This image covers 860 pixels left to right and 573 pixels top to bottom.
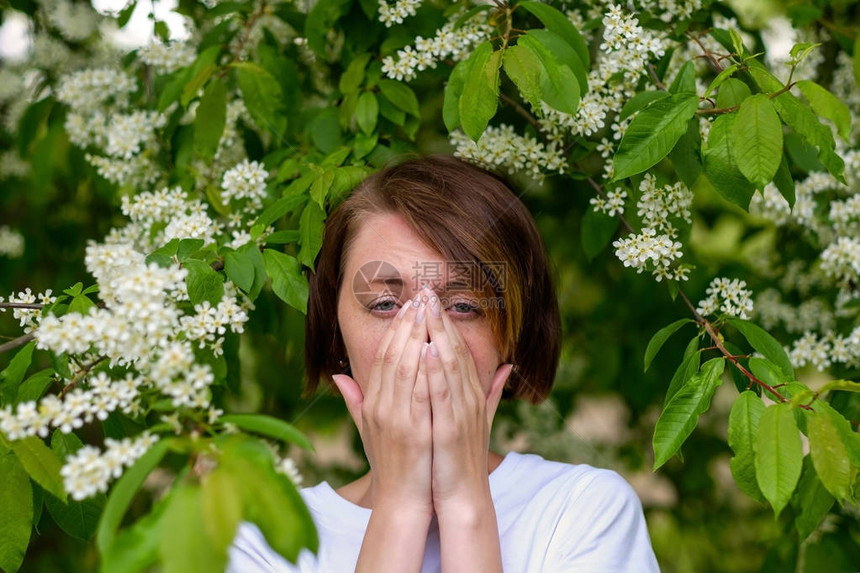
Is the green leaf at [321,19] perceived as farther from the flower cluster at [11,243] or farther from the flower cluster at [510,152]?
the flower cluster at [11,243]

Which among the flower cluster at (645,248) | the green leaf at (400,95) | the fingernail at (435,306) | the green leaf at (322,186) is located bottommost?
the fingernail at (435,306)

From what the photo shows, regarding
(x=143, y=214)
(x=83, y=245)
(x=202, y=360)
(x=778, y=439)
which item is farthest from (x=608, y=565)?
(x=83, y=245)

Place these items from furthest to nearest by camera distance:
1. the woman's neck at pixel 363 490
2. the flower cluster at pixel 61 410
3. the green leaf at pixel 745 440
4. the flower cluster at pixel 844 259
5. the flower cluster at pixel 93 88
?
the flower cluster at pixel 93 88 < the flower cluster at pixel 844 259 < the woman's neck at pixel 363 490 < the green leaf at pixel 745 440 < the flower cluster at pixel 61 410

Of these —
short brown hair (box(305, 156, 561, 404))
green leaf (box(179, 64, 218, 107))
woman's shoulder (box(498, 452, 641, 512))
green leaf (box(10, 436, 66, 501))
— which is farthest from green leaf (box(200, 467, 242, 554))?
green leaf (box(179, 64, 218, 107))

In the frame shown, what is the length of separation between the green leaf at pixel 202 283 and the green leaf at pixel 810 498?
3.79ft

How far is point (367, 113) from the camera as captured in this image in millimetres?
1923

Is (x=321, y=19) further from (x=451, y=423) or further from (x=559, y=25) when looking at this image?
(x=451, y=423)

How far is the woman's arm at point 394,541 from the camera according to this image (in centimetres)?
144

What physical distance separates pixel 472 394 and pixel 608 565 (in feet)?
1.39

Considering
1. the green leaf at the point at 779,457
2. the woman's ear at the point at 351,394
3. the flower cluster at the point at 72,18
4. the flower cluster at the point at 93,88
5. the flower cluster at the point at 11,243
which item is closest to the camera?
the green leaf at the point at 779,457

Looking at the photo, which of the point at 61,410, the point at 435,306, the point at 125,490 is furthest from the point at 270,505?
the point at 435,306

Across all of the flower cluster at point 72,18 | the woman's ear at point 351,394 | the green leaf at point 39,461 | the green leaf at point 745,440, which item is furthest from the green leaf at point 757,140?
the flower cluster at point 72,18

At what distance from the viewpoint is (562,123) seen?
5.99 feet

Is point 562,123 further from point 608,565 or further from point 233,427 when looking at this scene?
point 233,427
